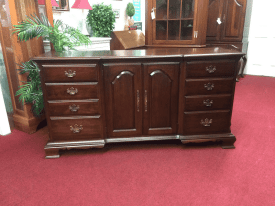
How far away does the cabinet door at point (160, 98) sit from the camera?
1906 millimetres

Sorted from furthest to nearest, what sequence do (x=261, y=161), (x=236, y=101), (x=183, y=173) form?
(x=236, y=101) → (x=261, y=161) → (x=183, y=173)

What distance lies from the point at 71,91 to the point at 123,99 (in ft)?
1.45

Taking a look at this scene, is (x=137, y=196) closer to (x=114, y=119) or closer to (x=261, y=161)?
(x=114, y=119)

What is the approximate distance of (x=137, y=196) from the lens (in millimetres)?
1539

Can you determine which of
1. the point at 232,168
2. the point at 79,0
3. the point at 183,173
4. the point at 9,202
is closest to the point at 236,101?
the point at 232,168

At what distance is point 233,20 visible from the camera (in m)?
4.03

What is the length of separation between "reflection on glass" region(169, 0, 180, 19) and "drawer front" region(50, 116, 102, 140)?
184cm

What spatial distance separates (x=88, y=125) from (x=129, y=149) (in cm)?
46

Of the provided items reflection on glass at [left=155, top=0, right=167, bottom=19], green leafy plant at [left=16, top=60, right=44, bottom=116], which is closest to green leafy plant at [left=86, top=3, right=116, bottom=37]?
reflection on glass at [left=155, top=0, right=167, bottom=19]

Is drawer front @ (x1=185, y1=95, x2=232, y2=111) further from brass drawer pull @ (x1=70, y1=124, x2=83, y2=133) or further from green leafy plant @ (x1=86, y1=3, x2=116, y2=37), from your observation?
green leafy plant @ (x1=86, y1=3, x2=116, y2=37)

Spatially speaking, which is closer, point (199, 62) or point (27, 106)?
point (199, 62)

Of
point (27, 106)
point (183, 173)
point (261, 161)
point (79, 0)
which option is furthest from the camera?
point (79, 0)

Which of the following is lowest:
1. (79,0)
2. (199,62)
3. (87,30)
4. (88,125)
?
(88,125)

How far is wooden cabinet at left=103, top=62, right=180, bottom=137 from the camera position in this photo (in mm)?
1892
